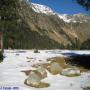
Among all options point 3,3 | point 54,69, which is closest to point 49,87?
point 54,69

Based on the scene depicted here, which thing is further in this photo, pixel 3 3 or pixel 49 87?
pixel 3 3

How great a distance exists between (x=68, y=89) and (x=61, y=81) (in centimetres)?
334

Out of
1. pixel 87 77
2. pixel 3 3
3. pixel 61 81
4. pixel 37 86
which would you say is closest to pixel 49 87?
A: pixel 37 86

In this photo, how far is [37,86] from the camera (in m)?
22.7

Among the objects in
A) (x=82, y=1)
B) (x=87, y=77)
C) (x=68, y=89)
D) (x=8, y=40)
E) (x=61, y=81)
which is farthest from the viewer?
(x=8, y=40)

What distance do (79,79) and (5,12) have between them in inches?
882

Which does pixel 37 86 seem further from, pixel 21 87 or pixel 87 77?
pixel 87 77

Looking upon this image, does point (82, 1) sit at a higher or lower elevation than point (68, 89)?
higher

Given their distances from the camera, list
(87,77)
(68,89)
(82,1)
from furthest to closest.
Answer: (82,1) < (87,77) < (68,89)

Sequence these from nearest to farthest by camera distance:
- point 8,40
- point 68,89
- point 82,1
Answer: point 68,89 < point 82,1 < point 8,40

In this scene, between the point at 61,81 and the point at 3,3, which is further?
the point at 3,3

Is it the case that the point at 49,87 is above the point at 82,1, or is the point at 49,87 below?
below

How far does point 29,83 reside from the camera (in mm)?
23188

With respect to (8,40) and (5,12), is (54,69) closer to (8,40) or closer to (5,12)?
(5,12)
